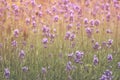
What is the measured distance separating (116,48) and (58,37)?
0.84 m

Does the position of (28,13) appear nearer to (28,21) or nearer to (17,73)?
(28,21)

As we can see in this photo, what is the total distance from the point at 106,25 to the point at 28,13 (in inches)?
48.8

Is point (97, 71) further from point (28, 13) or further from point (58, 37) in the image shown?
point (28, 13)

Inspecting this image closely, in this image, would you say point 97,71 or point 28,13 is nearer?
point 97,71

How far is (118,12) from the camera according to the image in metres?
5.93

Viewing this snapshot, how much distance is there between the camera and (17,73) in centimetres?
408

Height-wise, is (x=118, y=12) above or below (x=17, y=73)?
above

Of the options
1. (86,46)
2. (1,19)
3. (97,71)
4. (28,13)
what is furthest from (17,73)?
(28,13)

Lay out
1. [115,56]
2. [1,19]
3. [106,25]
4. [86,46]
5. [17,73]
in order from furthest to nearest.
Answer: [106,25] < [1,19] < [86,46] < [115,56] < [17,73]

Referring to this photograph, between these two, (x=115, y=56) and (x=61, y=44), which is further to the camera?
(x=61, y=44)

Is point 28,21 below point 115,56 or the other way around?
the other way around

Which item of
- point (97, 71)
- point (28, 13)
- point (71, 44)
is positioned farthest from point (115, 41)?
A: point (28, 13)

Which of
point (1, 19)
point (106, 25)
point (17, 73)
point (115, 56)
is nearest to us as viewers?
point (17, 73)

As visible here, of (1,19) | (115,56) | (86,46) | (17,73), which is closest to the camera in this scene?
(17,73)
